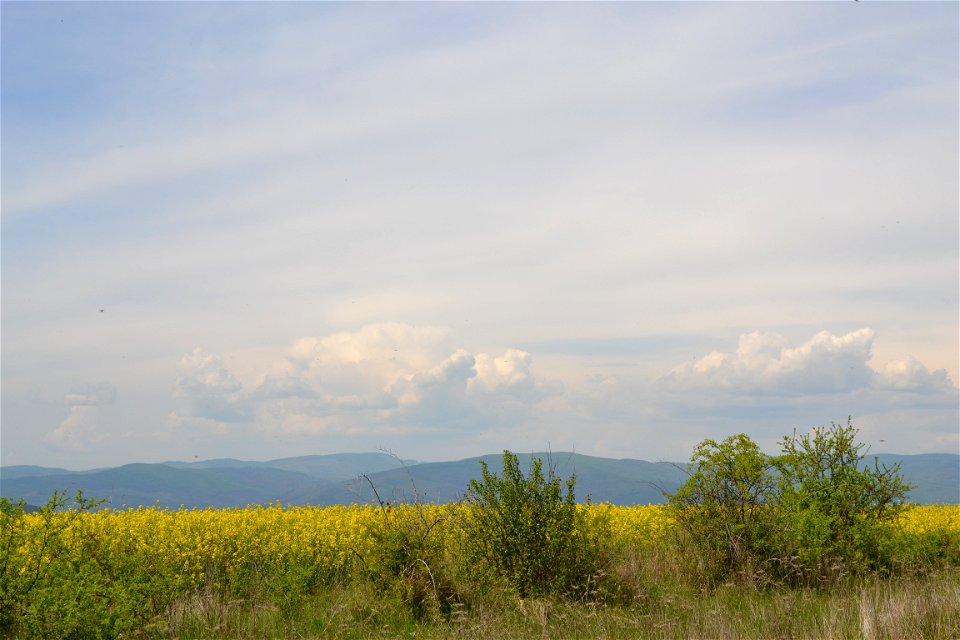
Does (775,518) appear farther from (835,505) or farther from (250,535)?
(250,535)

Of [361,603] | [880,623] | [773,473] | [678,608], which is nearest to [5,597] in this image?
[361,603]

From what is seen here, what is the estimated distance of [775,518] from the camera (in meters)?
13.5

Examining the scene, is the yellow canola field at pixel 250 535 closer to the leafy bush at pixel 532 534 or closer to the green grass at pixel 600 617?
the leafy bush at pixel 532 534

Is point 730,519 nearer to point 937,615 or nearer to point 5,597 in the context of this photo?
point 937,615

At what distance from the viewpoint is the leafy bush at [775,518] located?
43.1 feet

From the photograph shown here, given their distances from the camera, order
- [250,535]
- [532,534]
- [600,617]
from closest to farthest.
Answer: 1. [600,617]
2. [532,534]
3. [250,535]

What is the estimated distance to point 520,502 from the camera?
1159 centimetres

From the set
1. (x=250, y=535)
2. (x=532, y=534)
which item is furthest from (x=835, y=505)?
(x=250, y=535)

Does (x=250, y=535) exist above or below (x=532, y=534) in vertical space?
below

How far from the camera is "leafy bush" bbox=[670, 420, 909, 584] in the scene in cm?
1315

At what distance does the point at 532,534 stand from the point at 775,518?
488 centimetres

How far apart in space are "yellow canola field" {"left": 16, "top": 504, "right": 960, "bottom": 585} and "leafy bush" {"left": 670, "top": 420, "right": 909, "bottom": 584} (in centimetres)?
88

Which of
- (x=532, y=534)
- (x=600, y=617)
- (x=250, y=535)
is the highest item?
(x=532, y=534)

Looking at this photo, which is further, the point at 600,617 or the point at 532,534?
the point at 532,534
